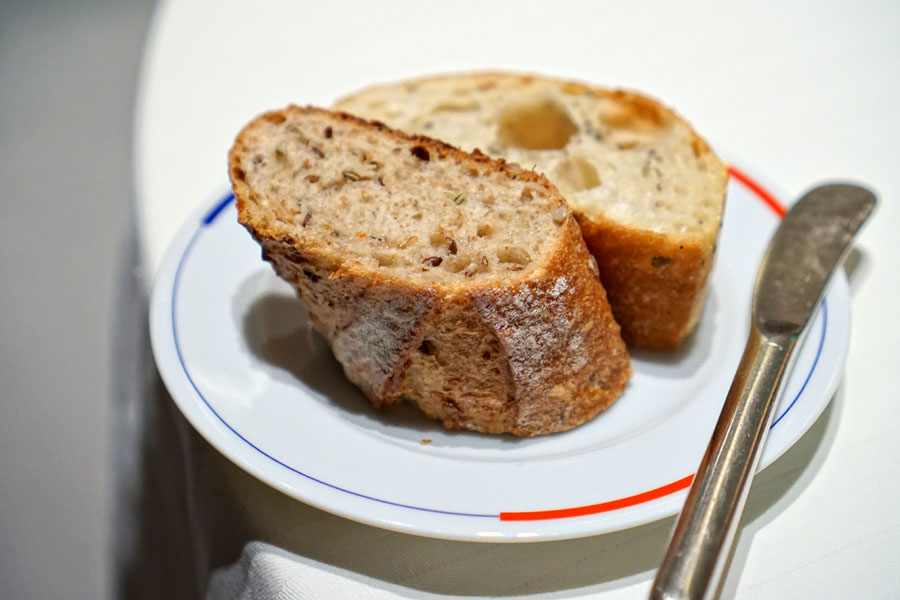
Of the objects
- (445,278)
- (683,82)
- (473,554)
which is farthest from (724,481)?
(683,82)

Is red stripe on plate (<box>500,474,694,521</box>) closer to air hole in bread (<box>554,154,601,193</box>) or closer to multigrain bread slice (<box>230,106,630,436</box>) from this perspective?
Result: multigrain bread slice (<box>230,106,630,436</box>)

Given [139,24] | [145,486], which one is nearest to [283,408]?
[145,486]

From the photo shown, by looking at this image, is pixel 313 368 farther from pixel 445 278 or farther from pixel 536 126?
pixel 536 126

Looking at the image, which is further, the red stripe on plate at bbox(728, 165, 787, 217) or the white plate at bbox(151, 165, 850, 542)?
the red stripe on plate at bbox(728, 165, 787, 217)

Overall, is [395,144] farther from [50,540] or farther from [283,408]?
[50,540]

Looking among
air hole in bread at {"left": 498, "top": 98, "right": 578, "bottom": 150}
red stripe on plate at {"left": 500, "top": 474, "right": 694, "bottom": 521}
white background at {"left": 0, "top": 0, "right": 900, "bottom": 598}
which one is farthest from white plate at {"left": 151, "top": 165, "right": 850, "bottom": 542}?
air hole in bread at {"left": 498, "top": 98, "right": 578, "bottom": 150}

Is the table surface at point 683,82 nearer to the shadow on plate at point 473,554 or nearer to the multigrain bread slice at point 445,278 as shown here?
the shadow on plate at point 473,554
